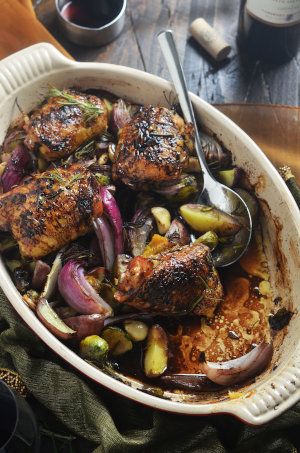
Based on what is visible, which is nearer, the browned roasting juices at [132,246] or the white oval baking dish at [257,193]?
the white oval baking dish at [257,193]

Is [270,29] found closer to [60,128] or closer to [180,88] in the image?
[180,88]

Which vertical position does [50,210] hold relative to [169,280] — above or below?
above

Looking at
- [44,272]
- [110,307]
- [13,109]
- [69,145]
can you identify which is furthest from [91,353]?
[13,109]

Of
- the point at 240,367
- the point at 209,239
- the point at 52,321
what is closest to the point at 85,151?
the point at 209,239

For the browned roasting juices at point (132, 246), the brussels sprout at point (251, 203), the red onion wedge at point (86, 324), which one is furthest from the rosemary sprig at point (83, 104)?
the red onion wedge at point (86, 324)

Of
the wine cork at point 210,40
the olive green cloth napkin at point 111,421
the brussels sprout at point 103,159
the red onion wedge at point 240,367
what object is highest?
the wine cork at point 210,40

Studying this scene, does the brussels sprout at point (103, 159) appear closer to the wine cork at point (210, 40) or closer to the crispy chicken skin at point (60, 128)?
the crispy chicken skin at point (60, 128)

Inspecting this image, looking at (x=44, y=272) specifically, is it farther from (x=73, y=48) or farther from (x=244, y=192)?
(x=73, y=48)
